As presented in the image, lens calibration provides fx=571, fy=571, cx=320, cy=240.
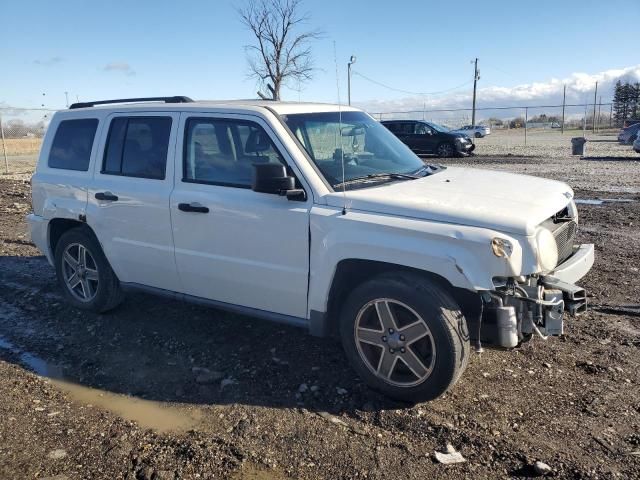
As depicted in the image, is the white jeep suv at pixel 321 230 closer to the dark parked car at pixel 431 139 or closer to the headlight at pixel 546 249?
the headlight at pixel 546 249

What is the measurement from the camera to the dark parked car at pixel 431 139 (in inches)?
946

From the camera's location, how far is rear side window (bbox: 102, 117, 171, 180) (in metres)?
4.74

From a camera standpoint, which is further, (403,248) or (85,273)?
(85,273)

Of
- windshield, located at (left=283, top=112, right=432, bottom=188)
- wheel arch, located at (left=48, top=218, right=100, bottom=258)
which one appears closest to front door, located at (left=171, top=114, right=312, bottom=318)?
windshield, located at (left=283, top=112, right=432, bottom=188)

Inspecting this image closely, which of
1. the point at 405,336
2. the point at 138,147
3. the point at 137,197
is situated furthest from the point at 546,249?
the point at 138,147

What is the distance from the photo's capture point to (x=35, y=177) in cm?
577

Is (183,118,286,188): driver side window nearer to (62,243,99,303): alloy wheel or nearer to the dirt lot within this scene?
the dirt lot

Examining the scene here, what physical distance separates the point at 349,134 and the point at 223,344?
2.05m

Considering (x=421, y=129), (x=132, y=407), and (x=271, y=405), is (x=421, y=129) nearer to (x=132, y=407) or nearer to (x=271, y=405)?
(x=271, y=405)

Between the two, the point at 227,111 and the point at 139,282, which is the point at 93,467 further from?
the point at 227,111

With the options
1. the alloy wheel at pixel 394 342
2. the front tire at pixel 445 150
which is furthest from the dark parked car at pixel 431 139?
the alloy wheel at pixel 394 342

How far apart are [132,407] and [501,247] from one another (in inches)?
105

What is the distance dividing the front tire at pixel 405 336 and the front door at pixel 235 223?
48 centimetres

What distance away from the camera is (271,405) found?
385 cm
